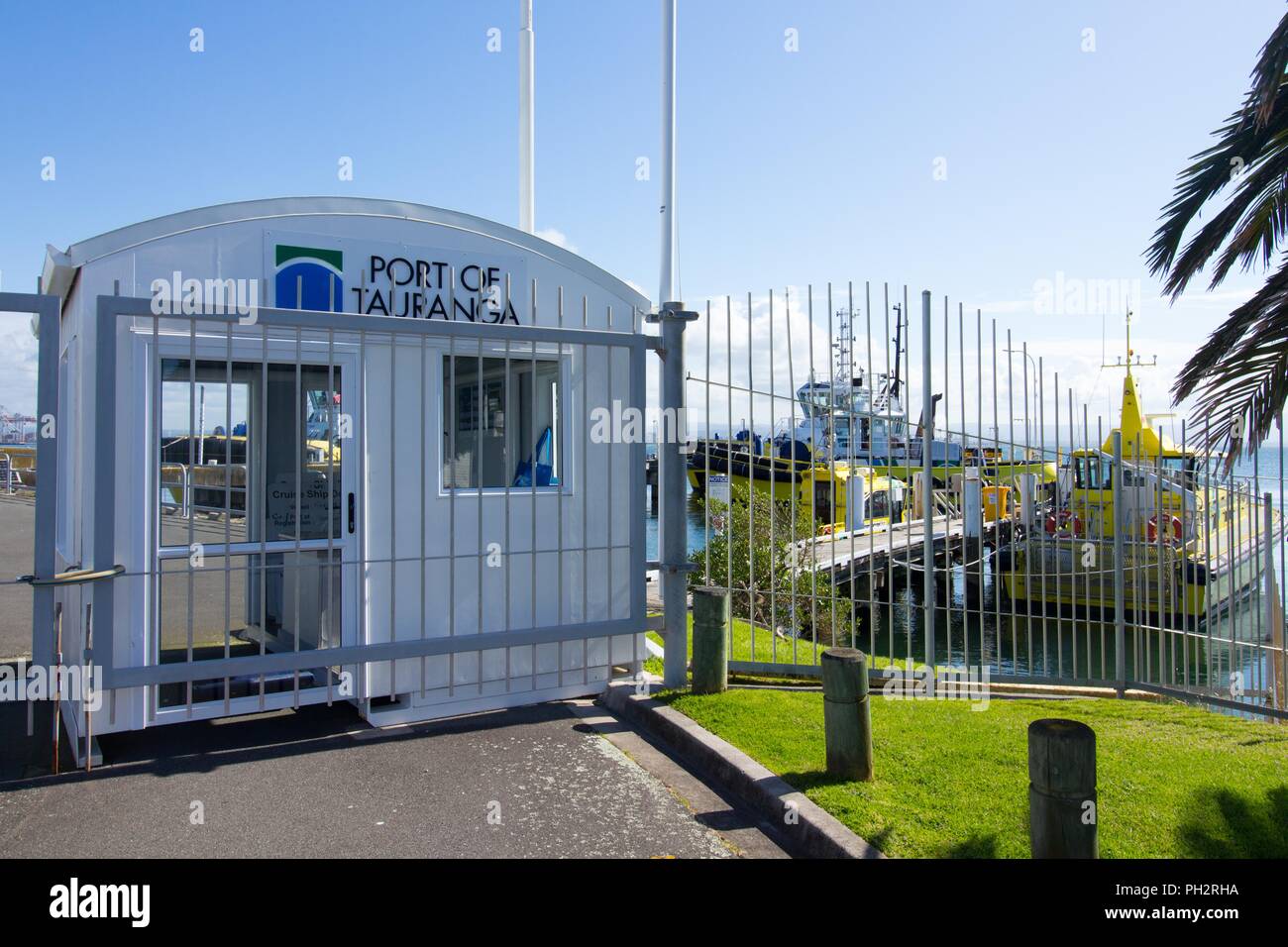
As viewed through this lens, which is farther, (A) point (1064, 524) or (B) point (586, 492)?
(A) point (1064, 524)

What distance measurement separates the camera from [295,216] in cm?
584

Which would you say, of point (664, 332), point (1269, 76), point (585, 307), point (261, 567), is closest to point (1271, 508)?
point (1269, 76)

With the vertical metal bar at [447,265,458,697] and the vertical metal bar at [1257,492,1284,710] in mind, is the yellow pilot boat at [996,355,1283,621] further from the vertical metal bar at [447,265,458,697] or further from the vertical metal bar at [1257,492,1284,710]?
the vertical metal bar at [447,265,458,697]

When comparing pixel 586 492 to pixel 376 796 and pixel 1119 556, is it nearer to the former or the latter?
pixel 376 796

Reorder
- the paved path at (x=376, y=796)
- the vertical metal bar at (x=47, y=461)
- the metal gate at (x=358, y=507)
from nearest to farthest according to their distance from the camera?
the paved path at (x=376, y=796) → the vertical metal bar at (x=47, y=461) → the metal gate at (x=358, y=507)

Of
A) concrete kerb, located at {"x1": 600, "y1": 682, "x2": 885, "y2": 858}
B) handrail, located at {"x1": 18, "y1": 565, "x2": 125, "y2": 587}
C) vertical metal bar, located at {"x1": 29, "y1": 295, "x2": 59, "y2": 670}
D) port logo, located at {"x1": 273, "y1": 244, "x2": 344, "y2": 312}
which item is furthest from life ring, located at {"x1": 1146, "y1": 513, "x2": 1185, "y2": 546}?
vertical metal bar, located at {"x1": 29, "y1": 295, "x2": 59, "y2": 670}

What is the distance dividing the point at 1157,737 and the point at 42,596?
626 cm

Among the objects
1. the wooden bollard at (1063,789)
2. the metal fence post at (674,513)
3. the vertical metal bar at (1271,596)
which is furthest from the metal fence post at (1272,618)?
the metal fence post at (674,513)

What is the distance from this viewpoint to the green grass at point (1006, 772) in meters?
4.11

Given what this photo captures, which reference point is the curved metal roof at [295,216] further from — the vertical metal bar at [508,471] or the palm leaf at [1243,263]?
the palm leaf at [1243,263]

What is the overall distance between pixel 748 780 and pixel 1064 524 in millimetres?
3682

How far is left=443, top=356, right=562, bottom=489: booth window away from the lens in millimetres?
6453

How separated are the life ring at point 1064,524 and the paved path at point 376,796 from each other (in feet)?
11.5

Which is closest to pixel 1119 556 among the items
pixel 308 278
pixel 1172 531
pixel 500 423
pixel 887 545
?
pixel 1172 531
